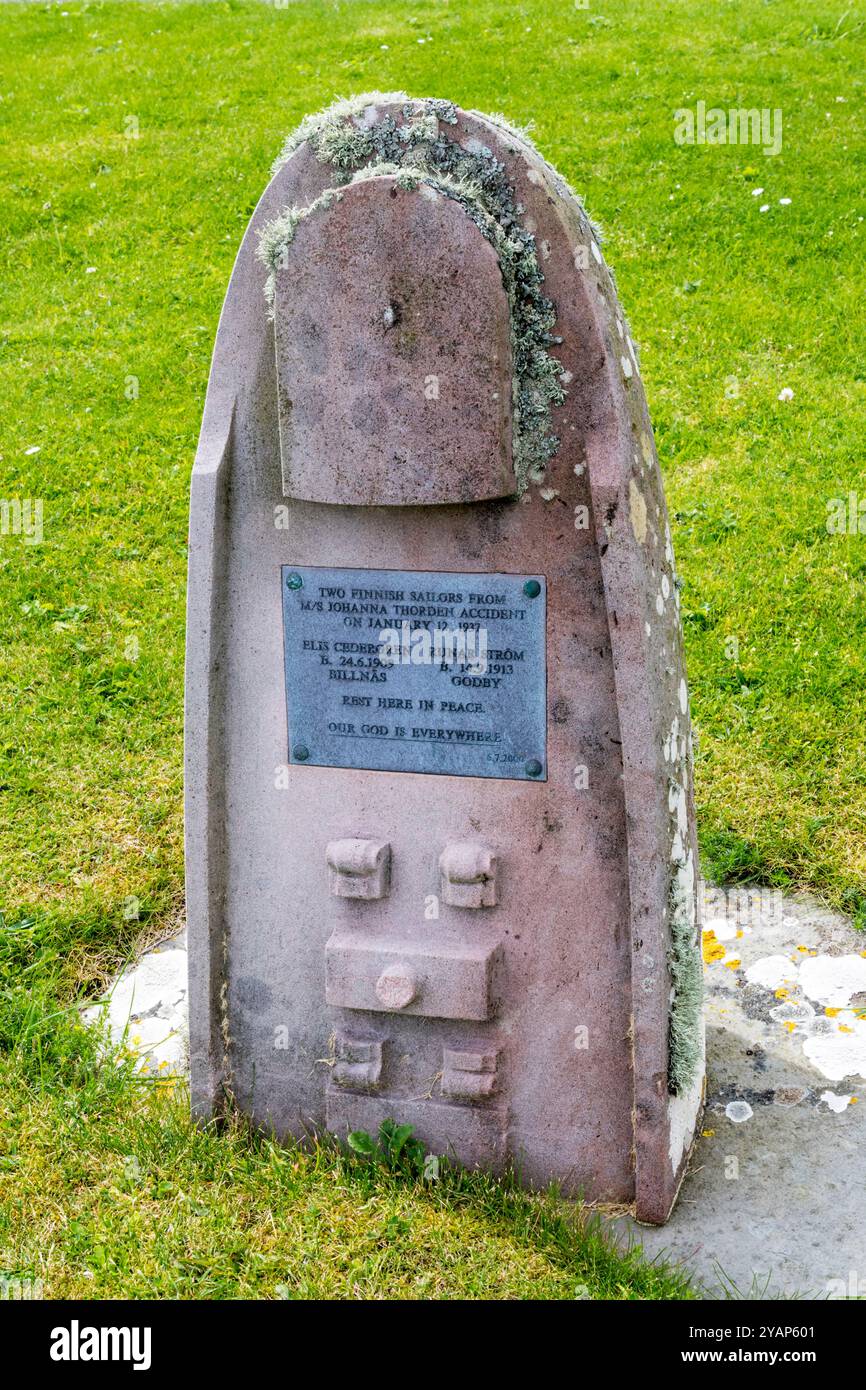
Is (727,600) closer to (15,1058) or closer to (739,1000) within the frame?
(739,1000)

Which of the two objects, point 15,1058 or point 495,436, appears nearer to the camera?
point 495,436

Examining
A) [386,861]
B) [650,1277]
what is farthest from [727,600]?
[650,1277]

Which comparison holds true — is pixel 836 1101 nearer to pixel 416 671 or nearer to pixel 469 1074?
pixel 469 1074

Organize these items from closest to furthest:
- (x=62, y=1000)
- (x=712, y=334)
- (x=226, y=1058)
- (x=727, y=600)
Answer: (x=226, y=1058), (x=62, y=1000), (x=727, y=600), (x=712, y=334)

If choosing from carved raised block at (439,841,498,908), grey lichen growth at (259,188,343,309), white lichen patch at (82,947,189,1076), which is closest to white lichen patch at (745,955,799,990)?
carved raised block at (439,841,498,908)

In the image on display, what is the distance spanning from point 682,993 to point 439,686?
2.95 ft

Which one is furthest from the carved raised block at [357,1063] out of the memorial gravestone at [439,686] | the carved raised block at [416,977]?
the carved raised block at [416,977]

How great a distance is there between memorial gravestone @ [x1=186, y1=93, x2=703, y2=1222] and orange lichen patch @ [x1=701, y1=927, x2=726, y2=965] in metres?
0.82

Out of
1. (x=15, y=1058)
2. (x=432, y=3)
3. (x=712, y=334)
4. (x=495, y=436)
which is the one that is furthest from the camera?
(x=432, y=3)

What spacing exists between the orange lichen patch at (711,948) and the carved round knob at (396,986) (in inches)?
47.8

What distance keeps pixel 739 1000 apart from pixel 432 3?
35.2 feet

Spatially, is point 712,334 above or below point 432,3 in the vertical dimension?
below

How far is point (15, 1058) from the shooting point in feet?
12.6

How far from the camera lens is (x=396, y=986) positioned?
3262mm
